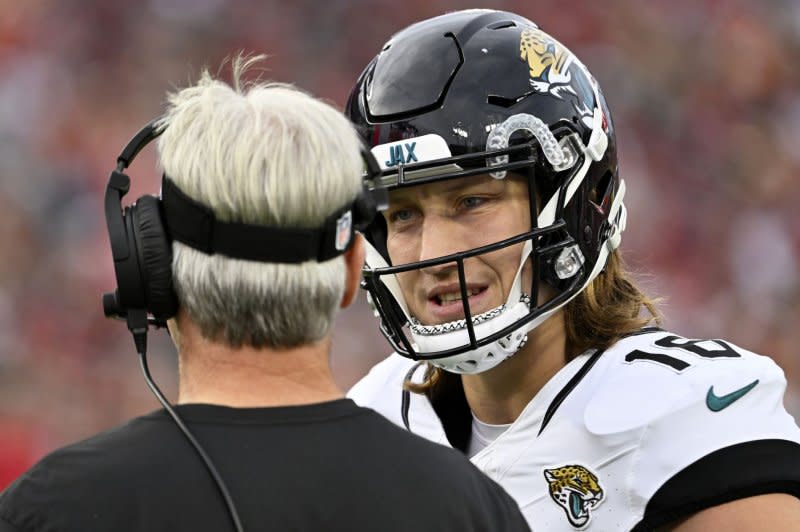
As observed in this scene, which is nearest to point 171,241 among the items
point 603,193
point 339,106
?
point 603,193

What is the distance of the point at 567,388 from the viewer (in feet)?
7.02

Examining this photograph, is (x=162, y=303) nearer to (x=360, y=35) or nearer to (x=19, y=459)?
(x=19, y=459)

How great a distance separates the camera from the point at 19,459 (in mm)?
5152

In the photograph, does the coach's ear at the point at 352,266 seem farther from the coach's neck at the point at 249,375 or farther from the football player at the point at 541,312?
the football player at the point at 541,312

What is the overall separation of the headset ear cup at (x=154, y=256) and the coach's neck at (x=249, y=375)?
0.03 m

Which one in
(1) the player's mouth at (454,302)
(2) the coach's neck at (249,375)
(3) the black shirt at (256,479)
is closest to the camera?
(3) the black shirt at (256,479)

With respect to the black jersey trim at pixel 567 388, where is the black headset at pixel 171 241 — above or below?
above

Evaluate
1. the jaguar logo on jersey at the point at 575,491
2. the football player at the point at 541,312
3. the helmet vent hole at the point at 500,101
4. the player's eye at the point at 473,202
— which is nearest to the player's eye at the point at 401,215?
the football player at the point at 541,312

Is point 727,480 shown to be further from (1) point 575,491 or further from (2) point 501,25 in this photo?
(2) point 501,25

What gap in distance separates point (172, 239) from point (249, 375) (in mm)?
186

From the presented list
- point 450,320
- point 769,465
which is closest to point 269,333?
point 450,320

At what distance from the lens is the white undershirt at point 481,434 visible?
2244mm

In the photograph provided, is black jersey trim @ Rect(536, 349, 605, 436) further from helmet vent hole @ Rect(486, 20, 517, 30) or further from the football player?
helmet vent hole @ Rect(486, 20, 517, 30)

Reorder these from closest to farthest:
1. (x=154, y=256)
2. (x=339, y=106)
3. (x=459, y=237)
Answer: (x=154, y=256) → (x=459, y=237) → (x=339, y=106)
